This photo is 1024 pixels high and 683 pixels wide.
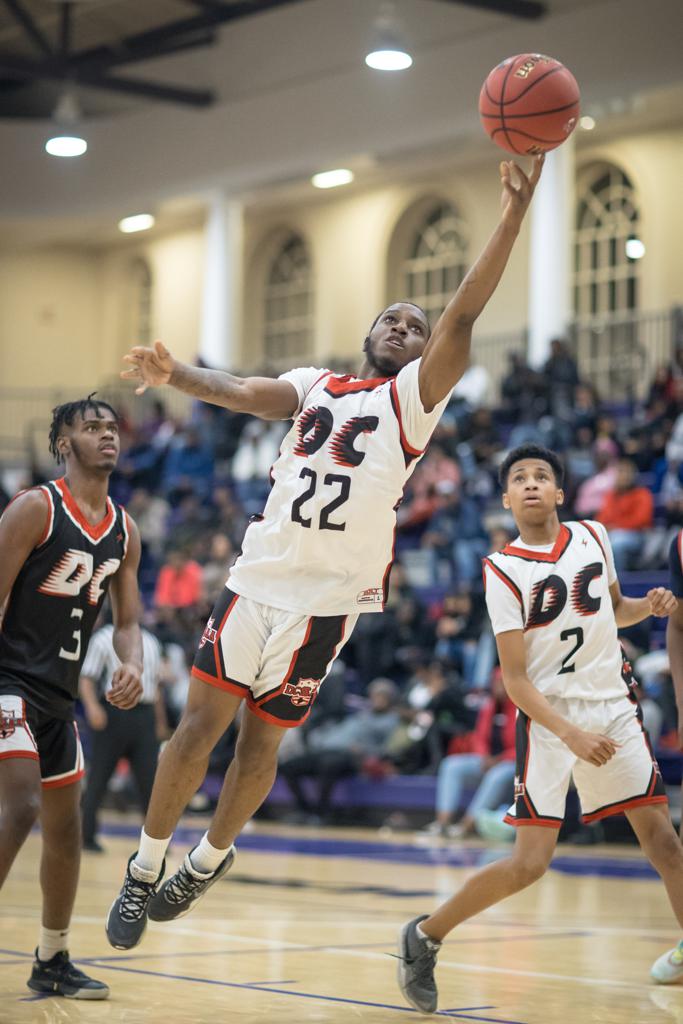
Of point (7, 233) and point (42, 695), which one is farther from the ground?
point (7, 233)

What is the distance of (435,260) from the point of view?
2514 cm

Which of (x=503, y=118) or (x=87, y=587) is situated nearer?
(x=503, y=118)

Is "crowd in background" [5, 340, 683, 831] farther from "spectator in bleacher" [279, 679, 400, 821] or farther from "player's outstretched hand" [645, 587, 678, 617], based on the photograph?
"player's outstretched hand" [645, 587, 678, 617]

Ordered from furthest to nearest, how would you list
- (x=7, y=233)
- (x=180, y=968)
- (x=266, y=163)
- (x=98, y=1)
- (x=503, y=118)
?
(x=7, y=233) → (x=266, y=163) → (x=98, y=1) → (x=180, y=968) → (x=503, y=118)

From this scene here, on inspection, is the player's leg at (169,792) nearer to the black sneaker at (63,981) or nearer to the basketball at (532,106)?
the black sneaker at (63,981)

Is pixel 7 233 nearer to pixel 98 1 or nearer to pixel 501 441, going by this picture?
pixel 98 1

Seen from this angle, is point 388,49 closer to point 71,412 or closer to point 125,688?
point 71,412

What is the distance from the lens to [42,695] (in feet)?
17.4

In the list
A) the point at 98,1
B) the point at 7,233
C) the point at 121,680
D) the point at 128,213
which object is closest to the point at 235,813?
the point at 121,680

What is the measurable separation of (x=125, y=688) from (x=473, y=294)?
1902 millimetres

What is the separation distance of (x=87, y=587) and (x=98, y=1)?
1809cm

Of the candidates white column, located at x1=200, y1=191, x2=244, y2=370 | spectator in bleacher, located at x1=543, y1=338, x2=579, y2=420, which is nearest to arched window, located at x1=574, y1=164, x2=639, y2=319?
spectator in bleacher, located at x1=543, y1=338, x2=579, y2=420

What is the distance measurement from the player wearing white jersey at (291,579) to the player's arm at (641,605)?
1.15m

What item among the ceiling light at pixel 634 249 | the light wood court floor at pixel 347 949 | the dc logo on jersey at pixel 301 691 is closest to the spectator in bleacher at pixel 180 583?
the light wood court floor at pixel 347 949
